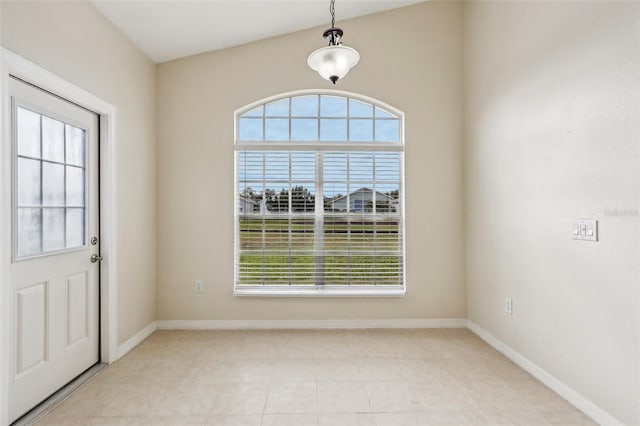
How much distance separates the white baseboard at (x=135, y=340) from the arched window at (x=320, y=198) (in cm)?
98

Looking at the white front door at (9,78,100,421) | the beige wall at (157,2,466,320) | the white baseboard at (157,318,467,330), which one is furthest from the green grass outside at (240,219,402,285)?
the white front door at (9,78,100,421)

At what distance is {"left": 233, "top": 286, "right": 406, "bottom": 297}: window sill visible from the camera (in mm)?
3688

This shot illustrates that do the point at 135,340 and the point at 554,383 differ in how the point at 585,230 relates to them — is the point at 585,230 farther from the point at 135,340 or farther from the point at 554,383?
the point at 135,340

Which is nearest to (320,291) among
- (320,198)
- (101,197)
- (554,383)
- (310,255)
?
(310,255)

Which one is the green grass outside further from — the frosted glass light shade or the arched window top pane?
the frosted glass light shade

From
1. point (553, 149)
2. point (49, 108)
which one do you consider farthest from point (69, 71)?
point (553, 149)

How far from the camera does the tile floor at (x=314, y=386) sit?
210 cm

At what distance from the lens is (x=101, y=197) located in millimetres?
2854

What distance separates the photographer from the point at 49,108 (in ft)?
7.57

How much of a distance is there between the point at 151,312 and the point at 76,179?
→ 1.60 meters

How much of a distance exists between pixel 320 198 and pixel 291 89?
3.91 feet

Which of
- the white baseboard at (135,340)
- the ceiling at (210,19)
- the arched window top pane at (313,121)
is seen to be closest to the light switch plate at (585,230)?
the arched window top pane at (313,121)

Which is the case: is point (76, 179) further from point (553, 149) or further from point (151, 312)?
point (553, 149)

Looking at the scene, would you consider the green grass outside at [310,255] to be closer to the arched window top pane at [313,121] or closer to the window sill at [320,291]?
the window sill at [320,291]
